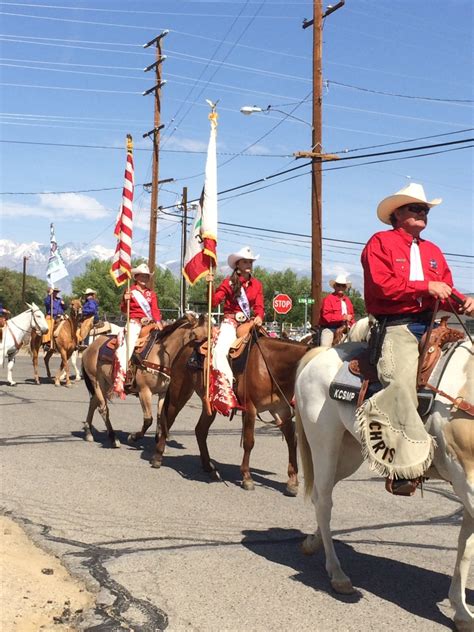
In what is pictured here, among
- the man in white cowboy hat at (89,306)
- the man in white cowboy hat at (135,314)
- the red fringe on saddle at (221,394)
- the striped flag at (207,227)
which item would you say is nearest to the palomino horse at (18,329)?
the man in white cowboy hat at (89,306)

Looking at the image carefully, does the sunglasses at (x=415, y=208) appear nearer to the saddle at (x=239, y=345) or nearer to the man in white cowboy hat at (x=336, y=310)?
the saddle at (x=239, y=345)

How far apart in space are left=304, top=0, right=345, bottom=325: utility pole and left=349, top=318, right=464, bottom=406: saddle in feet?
47.3

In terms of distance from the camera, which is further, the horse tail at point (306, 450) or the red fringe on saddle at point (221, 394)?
the red fringe on saddle at point (221, 394)

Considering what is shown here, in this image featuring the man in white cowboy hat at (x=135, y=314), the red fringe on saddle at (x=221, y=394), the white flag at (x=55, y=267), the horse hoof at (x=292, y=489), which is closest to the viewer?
the horse hoof at (x=292, y=489)

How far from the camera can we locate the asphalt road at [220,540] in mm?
4628

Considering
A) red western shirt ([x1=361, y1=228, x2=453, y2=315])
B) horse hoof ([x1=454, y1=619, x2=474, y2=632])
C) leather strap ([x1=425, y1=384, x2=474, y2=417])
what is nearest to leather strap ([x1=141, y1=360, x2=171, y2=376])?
red western shirt ([x1=361, y1=228, x2=453, y2=315])

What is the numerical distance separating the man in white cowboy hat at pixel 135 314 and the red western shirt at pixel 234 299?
194 cm

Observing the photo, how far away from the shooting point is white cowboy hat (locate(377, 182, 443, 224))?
505 cm

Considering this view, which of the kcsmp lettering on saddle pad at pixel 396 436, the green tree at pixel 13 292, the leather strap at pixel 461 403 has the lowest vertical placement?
the kcsmp lettering on saddle pad at pixel 396 436

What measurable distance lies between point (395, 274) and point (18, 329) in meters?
16.7

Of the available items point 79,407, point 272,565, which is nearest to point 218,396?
point 272,565

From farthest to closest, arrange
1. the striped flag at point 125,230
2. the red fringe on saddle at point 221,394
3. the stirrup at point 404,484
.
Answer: the striped flag at point 125,230, the red fringe on saddle at point 221,394, the stirrup at point 404,484

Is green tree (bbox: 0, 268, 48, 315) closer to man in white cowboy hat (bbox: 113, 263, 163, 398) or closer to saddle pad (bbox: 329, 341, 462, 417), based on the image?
man in white cowboy hat (bbox: 113, 263, 163, 398)

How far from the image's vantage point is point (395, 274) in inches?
192
